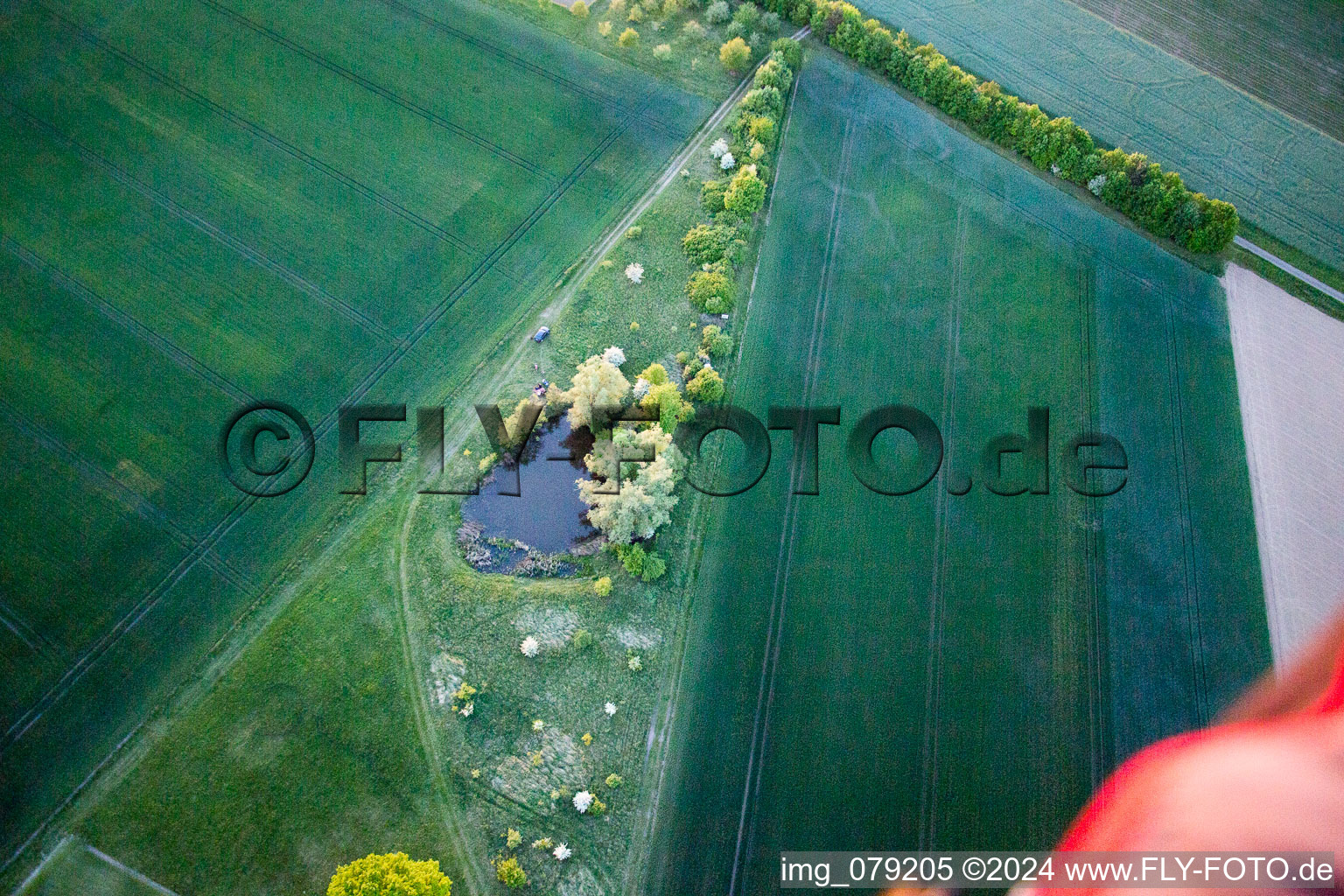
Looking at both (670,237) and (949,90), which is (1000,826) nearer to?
(670,237)

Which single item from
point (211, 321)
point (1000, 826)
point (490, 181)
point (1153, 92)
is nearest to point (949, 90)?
point (1153, 92)

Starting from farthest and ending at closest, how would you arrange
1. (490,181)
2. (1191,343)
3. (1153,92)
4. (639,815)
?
(1153,92) → (490,181) → (1191,343) → (639,815)

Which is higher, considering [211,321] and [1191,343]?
[1191,343]

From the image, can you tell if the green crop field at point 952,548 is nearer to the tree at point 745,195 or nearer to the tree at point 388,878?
the tree at point 745,195

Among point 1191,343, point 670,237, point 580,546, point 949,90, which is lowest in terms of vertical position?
point 580,546

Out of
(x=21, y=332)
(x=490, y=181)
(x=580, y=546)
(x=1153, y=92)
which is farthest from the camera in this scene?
(x=1153, y=92)

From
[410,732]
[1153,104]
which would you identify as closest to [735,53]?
[1153,104]

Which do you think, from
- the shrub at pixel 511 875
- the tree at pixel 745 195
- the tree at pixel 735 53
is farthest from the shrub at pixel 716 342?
Result: the shrub at pixel 511 875

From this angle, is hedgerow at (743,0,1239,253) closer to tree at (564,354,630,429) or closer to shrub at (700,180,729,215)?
shrub at (700,180,729,215)
